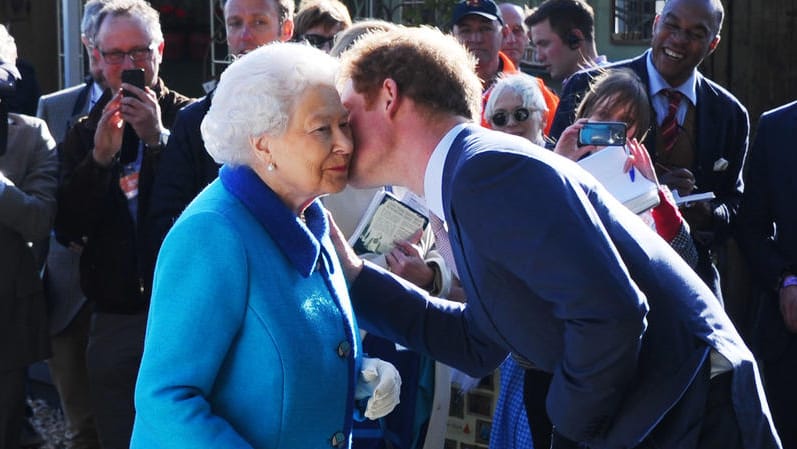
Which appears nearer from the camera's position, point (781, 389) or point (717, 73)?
point (781, 389)

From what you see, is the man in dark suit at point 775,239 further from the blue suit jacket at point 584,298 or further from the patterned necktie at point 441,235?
the blue suit jacket at point 584,298

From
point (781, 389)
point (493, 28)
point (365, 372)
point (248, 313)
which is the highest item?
point (493, 28)

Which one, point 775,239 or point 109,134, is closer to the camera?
point 109,134

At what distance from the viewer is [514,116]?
14.6ft

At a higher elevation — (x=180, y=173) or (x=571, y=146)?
(x=571, y=146)

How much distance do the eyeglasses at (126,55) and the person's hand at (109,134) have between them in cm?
31

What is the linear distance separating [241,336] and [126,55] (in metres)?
2.72

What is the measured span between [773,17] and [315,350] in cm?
449

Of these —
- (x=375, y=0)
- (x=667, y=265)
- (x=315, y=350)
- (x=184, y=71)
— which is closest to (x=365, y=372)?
(x=315, y=350)

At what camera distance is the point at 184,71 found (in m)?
10.4

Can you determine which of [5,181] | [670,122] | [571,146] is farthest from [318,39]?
[571,146]

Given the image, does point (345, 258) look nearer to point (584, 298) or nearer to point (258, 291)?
point (258, 291)

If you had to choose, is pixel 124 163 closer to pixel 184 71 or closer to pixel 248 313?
pixel 248 313

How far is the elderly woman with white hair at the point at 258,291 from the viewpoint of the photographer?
7.83 feet
